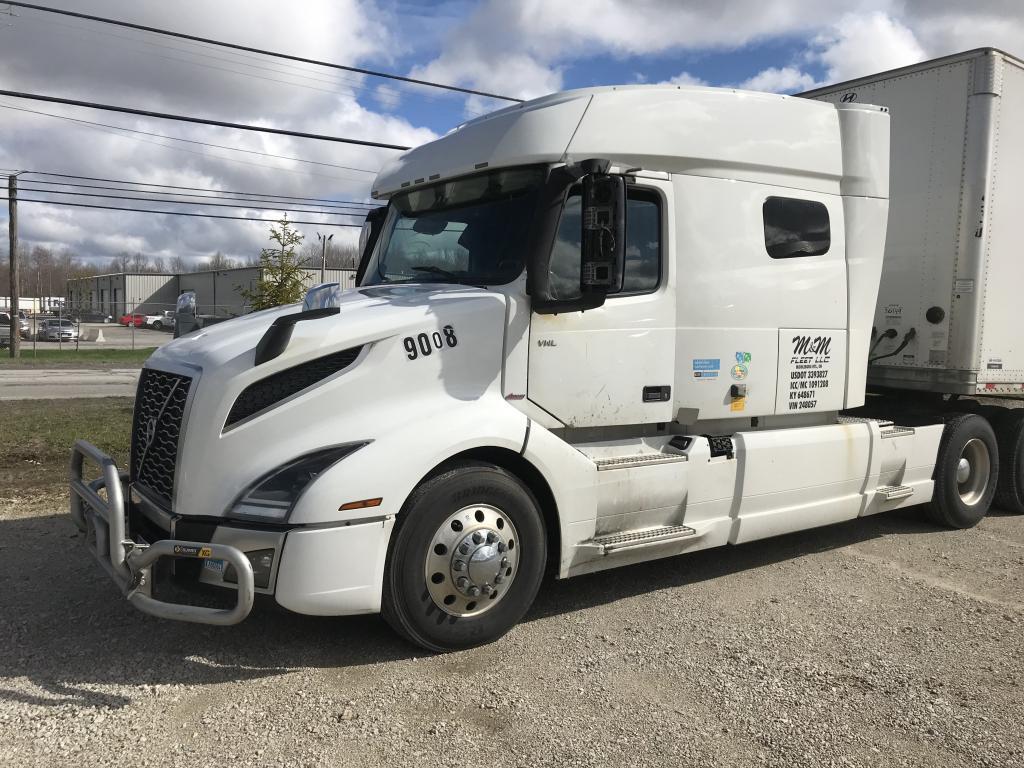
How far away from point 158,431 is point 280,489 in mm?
858

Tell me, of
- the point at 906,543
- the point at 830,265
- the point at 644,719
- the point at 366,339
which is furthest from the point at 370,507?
the point at 906,543

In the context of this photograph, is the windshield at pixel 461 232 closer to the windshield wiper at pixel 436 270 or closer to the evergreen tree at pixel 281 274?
the windshield wiper at pixel 436 270

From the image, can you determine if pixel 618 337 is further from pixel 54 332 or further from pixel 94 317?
pixel 94 317

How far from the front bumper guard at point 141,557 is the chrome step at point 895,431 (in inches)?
194

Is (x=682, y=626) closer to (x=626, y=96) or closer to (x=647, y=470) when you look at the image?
(x=647, y=470)

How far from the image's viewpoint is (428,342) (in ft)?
13.8

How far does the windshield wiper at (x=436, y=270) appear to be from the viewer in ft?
15.9

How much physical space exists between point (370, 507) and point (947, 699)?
2888mm

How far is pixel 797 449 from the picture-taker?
568 centimetres

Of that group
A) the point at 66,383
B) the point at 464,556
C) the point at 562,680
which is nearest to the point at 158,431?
the point at 464,556

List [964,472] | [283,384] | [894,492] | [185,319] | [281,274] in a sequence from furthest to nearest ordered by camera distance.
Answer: [281,274] → [964,472] → [894,492] → [185,319] → [283,384]

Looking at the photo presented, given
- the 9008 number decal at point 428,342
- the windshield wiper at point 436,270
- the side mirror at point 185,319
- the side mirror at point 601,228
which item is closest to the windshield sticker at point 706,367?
the side mirror at point 601,228

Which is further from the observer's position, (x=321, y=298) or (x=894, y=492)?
(x=894, y=492)

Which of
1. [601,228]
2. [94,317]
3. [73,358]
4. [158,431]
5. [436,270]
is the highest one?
[601,228]
